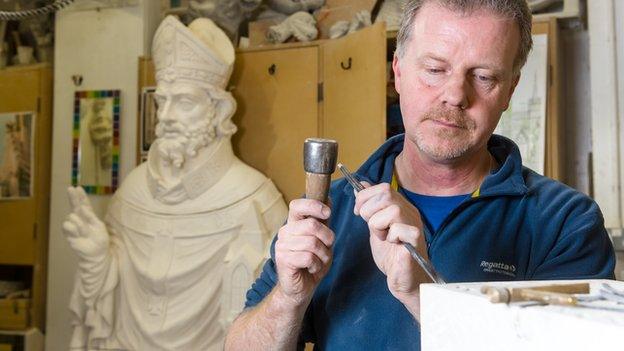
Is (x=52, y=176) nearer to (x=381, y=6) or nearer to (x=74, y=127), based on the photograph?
(x=74, y=127)

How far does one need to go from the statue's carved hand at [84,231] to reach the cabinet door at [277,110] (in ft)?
2.48

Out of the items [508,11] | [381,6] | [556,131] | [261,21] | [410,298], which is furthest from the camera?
[261,21]

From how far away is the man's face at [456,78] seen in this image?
106 centimetres

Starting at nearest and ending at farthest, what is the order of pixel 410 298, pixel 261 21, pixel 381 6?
pixel 410 298 < pixel 381 6 < pixel 261 21

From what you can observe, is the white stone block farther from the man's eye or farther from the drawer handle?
the drawer handle

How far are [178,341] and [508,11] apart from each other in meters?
2.24

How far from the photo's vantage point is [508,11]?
3.59ft

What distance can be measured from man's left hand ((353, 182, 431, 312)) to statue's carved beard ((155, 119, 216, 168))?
6.97 ft

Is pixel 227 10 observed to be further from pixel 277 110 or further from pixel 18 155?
pixel 18 155

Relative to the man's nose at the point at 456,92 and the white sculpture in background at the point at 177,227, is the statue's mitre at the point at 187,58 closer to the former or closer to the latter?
the white sculpture in background at the point at 177,227

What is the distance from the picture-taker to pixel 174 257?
9.82 feet

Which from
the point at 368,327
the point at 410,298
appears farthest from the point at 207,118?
the point at 410,298

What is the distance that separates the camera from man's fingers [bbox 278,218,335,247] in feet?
3.23

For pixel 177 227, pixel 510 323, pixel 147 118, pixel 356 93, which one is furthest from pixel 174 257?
pixel 510 323
